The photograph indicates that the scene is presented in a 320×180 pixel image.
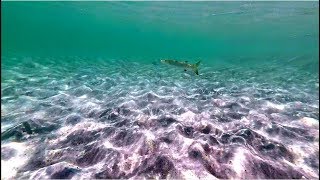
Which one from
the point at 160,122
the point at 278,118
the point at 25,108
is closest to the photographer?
the point at 160,122

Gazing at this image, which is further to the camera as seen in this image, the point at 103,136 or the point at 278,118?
the point at 278,118

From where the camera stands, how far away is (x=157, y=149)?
6984mm

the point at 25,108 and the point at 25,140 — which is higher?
the point at 25,140

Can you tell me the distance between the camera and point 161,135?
7.82 meters

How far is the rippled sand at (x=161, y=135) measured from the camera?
6168mm

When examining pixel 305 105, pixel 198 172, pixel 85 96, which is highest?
pixel 198 172

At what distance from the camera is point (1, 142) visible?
8.33 metres

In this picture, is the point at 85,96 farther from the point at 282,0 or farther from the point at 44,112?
the point at 282,0

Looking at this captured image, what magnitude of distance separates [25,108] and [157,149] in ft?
25.0

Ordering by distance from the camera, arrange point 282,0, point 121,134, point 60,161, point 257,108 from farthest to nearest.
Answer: point 282,0 < point 257,108 < point 121,134 < point 60,161

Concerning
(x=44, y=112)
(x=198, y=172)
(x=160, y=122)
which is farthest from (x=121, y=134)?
(x=44, y=112)

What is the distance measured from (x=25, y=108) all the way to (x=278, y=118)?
10.6 metres

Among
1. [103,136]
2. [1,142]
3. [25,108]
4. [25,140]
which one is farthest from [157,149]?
[25,108]

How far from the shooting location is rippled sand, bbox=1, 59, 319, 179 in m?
6.17
